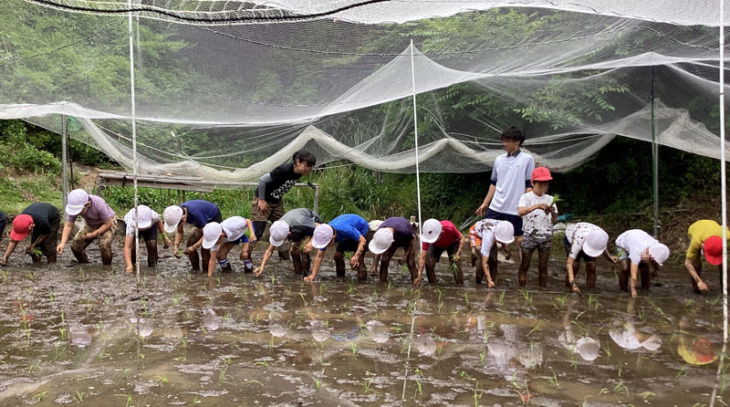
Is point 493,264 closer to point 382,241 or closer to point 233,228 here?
point 382,241

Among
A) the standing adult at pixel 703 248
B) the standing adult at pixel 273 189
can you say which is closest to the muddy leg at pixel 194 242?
the standing adult at pixel 273 189

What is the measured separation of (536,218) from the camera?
6457mm

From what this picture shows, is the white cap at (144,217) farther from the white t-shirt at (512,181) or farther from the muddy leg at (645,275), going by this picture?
the muddy leg at (645,275)

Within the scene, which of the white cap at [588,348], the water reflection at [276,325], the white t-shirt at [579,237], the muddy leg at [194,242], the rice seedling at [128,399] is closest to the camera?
the rice seedling at [128,399]

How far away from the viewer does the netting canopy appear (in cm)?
591

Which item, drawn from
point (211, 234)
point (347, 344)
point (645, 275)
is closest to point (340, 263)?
point (211, 234)

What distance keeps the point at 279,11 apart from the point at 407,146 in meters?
3.30

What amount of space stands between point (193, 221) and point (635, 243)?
465cm

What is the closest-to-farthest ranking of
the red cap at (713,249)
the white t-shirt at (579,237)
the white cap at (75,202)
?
the red cap at (713,249), the white t-shirt at (579,237), the white cap at (75,202)

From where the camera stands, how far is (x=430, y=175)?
11.7 m

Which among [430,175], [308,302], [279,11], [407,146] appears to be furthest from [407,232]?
[430,175]

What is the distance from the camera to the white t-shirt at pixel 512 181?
6609 millimetres

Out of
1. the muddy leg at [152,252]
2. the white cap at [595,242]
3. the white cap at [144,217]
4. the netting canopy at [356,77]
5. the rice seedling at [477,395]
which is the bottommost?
the rice seedling at [477,395]

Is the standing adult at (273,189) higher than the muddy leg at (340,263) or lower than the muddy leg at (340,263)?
higher
